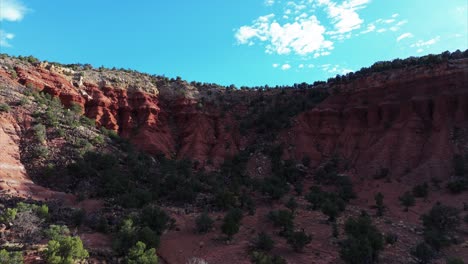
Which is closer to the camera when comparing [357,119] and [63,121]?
[63,121]

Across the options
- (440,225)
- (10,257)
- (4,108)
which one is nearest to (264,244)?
(10,257)

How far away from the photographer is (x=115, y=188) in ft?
71.1

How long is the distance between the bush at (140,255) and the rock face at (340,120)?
20.2 m

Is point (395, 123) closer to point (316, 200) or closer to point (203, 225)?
point (316, 200)

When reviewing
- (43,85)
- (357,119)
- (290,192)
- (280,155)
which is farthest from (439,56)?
(43,85)

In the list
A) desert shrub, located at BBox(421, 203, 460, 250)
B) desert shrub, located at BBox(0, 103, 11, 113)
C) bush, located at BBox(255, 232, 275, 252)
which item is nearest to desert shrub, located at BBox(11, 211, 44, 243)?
bush, located at BBox(255, 232, 275, 252)

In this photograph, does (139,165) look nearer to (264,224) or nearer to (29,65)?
(264,224)

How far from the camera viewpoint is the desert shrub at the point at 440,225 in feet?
56.0

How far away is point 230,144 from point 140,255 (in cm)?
2408

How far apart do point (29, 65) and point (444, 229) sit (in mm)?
32744

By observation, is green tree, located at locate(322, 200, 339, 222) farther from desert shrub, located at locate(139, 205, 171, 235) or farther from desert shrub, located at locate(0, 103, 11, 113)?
desert shrub, located at locate(0, 103, 11, 113)

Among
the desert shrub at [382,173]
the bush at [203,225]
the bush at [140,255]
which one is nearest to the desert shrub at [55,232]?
the bush at [140,255]

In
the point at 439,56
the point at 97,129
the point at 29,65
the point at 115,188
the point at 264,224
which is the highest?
the point at 29,65

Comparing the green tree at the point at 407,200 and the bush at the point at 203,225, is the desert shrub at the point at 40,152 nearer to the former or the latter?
the bush at the point at 203,225
